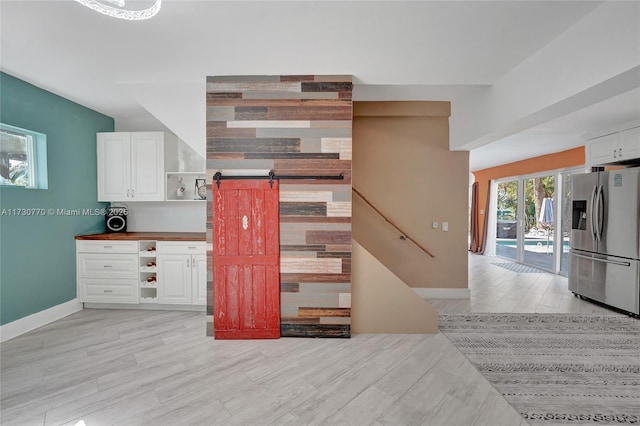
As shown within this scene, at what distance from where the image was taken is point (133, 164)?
3.89 m

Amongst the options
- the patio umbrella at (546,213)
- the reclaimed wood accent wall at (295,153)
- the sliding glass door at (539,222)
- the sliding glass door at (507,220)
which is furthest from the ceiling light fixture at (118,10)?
the sliding glass door at (507,220)

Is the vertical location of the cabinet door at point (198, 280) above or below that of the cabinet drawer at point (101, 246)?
below

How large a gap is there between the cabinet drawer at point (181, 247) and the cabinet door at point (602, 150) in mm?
5793

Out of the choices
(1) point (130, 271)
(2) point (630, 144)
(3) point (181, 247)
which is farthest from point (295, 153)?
(2) point (630, 144)

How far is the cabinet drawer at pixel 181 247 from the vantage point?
359 centimetres

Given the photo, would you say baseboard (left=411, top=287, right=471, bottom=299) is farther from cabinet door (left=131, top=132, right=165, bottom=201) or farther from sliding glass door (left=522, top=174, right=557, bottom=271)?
cabinet door (left=131, top=132, right=165, bottom=201)

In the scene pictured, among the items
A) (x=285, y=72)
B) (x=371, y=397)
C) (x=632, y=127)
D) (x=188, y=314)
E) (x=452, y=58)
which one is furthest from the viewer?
(x=632, y=127)

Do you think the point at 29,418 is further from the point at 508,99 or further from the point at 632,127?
the point at 632,127

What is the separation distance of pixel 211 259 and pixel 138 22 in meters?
2.02

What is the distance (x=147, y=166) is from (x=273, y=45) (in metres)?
2.60

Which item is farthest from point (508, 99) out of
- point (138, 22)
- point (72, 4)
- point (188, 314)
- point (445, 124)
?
point (188, 314)

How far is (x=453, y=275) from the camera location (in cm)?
430

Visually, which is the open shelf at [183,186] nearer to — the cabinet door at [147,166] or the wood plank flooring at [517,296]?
the cabinet door at [147,166]

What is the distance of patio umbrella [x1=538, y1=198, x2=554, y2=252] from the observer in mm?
5965
